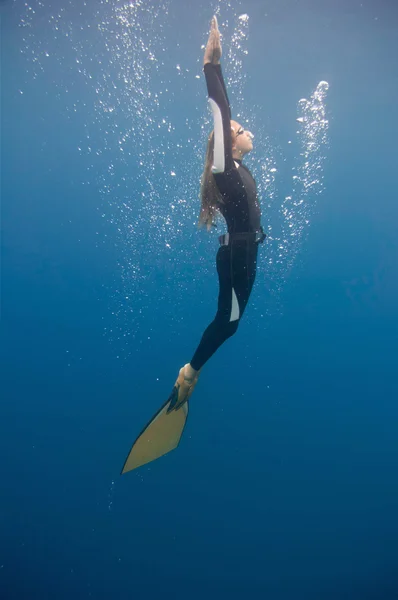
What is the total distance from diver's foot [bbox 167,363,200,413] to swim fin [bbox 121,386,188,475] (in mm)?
98

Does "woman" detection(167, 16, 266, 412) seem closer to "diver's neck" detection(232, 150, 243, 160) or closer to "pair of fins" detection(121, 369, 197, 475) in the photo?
"diver's neck" detection(232, 150, 243, 160)

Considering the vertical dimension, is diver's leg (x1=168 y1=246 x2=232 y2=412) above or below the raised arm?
below

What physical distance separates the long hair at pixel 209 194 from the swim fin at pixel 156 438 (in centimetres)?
150

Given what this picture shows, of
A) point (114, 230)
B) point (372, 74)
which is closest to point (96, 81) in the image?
point (114, 230)

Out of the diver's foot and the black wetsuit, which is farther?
the diver's foot

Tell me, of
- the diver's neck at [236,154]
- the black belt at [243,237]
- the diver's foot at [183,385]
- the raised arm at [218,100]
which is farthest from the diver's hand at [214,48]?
the diver's foot at [183,385]

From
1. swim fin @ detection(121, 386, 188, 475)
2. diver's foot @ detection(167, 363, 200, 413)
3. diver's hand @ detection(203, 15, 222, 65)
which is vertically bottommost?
swim fin @ detection(121, 386, 188, 475)

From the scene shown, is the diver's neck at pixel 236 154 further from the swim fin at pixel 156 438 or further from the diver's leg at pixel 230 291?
the swim fin at pixel 156 438

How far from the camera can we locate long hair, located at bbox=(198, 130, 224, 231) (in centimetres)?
243

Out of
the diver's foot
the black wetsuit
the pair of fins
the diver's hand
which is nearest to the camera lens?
the diver's hand

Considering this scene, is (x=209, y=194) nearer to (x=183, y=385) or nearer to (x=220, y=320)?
(x=220, y=320)

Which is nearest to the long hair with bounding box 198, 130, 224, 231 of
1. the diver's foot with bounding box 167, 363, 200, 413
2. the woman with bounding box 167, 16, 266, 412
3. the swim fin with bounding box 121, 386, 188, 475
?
the woman with bounding box 167, 16, 266, 412

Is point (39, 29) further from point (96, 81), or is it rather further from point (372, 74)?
point (372, 74)

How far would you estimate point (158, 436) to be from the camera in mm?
2861
